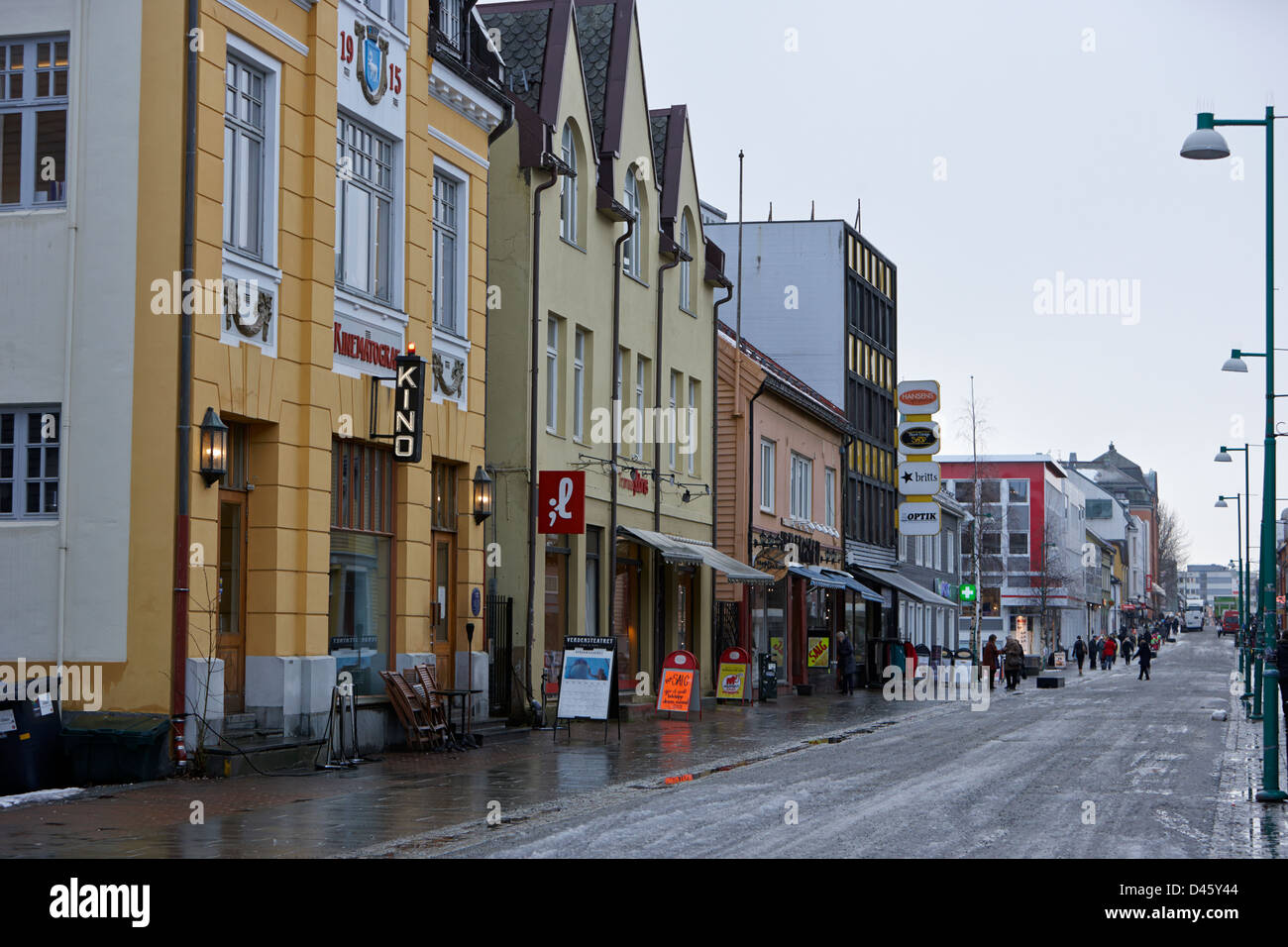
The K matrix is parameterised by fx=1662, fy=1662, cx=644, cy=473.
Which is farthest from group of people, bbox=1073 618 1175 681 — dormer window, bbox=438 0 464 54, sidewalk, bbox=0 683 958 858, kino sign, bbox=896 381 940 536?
dormer window, bbox=438 0 464 54

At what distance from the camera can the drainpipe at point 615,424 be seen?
30453mm

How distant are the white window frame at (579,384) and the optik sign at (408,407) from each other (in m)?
8.16

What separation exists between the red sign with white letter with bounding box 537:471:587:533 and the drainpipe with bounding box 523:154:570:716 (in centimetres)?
90

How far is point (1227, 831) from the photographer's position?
13.2m

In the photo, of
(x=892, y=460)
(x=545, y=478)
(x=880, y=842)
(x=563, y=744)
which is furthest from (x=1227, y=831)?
(x=892, y=460)

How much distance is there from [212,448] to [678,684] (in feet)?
44.1

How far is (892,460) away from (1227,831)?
4675 centimetres

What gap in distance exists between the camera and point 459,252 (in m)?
24.4

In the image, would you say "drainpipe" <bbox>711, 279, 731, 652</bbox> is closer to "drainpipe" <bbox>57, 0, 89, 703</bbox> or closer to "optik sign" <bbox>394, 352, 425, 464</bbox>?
"optik sign" <bbox>394, 352, 425, 464</bbox>

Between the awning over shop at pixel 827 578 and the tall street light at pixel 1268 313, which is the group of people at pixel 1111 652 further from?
the tall street light at pixel 1268 313

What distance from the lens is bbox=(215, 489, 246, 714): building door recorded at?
1842cm

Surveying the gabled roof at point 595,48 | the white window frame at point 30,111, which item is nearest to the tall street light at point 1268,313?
the gabled roof at point 595,48

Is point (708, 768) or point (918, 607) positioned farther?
point (918, 607)

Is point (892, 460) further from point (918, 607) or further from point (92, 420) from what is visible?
point (92, 420)
